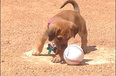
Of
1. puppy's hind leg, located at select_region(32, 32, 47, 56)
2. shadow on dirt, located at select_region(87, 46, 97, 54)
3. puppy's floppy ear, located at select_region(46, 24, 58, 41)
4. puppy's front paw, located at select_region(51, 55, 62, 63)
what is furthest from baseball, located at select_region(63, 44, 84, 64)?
shadow on dirt, located at select_region(87, 46, 97, 54)

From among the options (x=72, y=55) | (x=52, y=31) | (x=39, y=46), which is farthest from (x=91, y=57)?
(x=52, y=31)

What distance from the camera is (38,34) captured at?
9.79m

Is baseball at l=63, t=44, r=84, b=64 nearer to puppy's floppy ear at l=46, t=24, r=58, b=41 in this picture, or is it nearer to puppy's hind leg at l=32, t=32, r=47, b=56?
puppy's floppy ear at l=46, t=24, r=58, b=41

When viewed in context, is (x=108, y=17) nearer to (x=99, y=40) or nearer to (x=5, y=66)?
(x=99, y=40)

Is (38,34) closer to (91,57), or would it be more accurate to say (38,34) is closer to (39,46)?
(39,46)

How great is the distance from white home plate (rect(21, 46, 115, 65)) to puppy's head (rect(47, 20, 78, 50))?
1.76ft

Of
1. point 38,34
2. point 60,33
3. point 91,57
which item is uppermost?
point 60,33

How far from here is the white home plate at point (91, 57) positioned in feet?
24.0

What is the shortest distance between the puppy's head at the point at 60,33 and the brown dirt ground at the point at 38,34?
0.44m

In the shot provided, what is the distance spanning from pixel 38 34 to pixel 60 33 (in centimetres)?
302

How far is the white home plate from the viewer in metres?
7.31

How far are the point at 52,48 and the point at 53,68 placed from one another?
3.81ft

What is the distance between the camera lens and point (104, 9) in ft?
43.9

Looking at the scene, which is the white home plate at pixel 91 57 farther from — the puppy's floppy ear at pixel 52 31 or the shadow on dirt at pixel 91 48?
the puppy's floppy ear at pixel 52 31
